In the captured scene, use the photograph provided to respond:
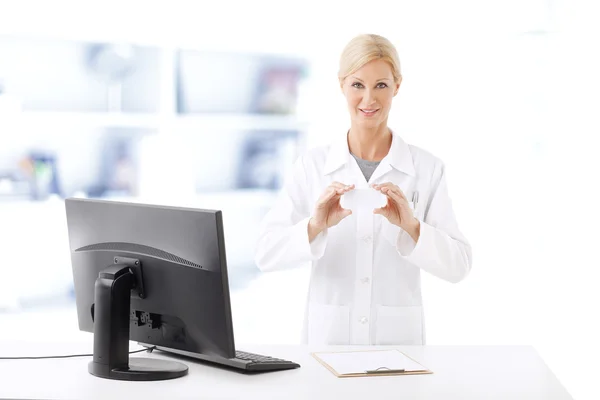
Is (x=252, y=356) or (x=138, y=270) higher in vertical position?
(x=138, y=270)

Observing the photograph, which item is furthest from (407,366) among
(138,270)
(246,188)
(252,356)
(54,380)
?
(246,188)

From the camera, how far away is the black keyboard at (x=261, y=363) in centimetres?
191

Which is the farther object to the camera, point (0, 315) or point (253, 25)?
point (253, 25)

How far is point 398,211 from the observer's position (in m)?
2.27

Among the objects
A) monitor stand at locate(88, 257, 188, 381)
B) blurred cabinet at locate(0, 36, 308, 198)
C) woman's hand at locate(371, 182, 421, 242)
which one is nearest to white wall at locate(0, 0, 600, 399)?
blurred cabinet at locate(0, 36, 308, 198)

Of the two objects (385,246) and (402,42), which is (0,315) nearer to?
(385,246)

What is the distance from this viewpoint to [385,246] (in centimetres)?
246

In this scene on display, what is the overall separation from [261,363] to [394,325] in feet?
2.17

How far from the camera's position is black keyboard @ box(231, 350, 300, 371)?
1.91 meters

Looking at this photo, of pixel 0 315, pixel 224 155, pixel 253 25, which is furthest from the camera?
pixel 224 155

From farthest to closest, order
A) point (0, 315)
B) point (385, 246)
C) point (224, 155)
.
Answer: point (224, 155), point (0, 315), point (385, 246)

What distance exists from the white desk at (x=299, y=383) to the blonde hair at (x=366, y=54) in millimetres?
905

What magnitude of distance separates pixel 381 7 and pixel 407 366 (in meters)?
2.39

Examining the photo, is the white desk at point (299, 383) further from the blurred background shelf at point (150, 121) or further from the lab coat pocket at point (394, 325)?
the blurred background shelf at point (150, 121)
